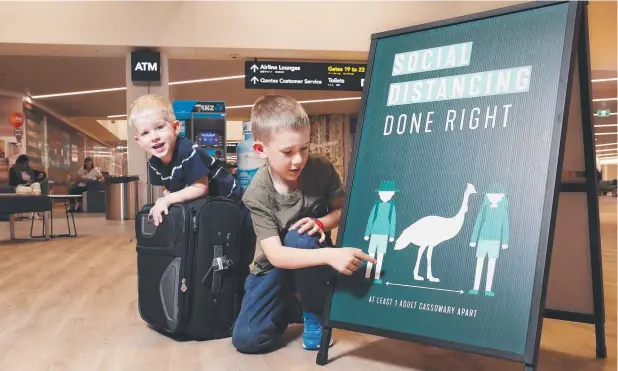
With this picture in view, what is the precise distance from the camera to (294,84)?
7.62 metres

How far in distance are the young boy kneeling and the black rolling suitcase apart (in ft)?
0.39

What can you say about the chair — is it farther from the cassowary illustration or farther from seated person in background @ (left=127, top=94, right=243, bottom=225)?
the cassowary illustration

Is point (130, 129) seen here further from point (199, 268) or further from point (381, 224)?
point (381, 224)

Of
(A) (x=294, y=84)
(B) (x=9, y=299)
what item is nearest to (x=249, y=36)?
(A) (x=294, y=84)

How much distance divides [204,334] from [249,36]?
208 inches

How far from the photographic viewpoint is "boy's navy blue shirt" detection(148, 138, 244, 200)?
2.03m

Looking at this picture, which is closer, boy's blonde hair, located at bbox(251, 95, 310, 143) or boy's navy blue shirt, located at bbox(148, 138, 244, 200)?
boy's blonde hair, located at bbox(251, 95, 310, 143)

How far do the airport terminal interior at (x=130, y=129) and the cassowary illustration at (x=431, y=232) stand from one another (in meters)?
0.26

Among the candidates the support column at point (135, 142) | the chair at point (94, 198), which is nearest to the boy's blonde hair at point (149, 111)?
the support column at point (135, 142)

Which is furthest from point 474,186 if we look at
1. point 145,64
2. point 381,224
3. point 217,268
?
point 145,64

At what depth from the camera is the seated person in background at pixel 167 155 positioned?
1998 mm

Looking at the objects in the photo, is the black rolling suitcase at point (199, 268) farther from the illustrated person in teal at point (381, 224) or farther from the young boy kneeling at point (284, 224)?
the illustrated person in teal at point (381, 224)

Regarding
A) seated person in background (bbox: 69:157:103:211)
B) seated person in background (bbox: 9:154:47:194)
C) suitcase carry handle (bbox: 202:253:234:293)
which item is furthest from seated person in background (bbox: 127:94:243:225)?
seated person in background (bbox: 69:157:103:211)

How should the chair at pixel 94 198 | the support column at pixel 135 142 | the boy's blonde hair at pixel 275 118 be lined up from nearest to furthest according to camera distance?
the boy's blonde hair at pixel 275 118, the support column at pixel 135 142, the chair at pixel 94 198
